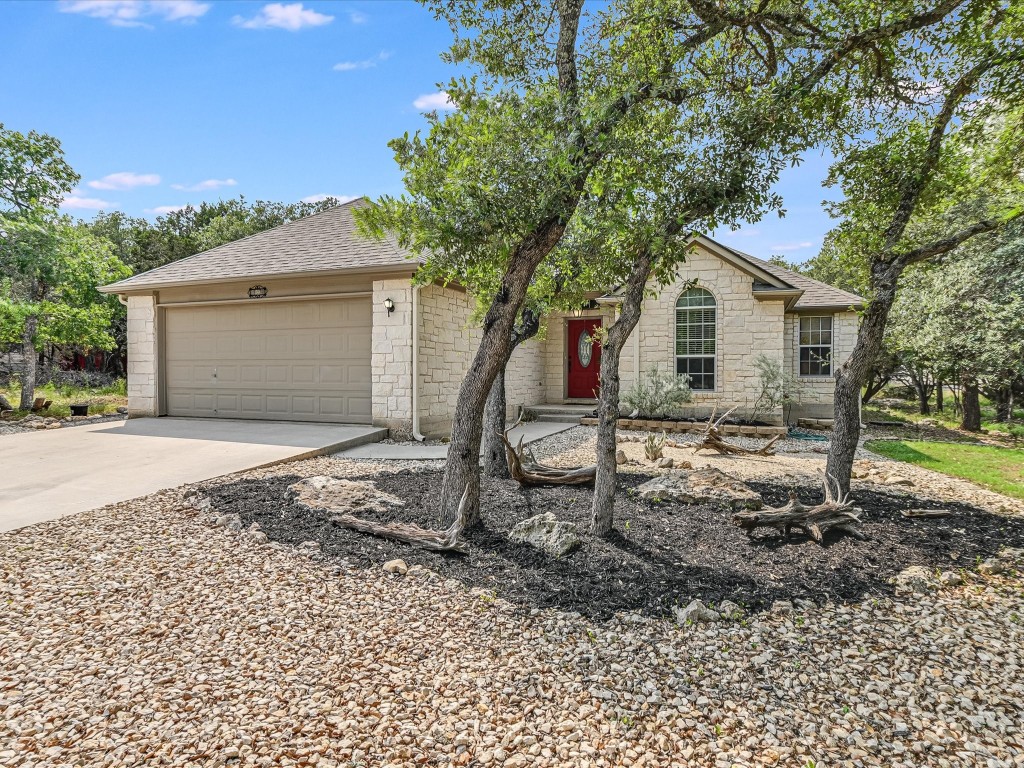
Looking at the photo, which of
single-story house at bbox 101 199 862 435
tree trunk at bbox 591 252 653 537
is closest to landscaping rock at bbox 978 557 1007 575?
tree trunk at bbox 591 252 653 537

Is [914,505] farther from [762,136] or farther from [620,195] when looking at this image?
[620,195]

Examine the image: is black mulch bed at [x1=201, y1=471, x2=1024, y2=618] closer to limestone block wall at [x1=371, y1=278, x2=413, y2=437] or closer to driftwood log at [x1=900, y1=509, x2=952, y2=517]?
driftwood log at [x1=900, y1=509, x2=952, y2=517]

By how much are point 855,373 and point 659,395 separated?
6341mm

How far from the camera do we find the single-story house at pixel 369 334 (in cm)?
888

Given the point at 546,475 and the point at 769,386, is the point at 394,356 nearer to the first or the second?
the point at 546,475

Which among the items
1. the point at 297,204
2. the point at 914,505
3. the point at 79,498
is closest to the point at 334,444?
the point at 79,498

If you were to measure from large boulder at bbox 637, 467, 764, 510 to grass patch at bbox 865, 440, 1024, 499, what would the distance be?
10.7ft

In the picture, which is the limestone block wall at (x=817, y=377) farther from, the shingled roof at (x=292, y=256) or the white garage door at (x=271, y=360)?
the white garage door at (x=271, y=360)

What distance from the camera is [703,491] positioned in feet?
15.9

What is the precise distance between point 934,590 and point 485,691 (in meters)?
2.88

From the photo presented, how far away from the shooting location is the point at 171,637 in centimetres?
252

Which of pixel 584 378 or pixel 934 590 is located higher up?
pixel 584 378

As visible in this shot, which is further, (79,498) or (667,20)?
(79,498)

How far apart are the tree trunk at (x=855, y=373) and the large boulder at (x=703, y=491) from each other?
0.73 m
